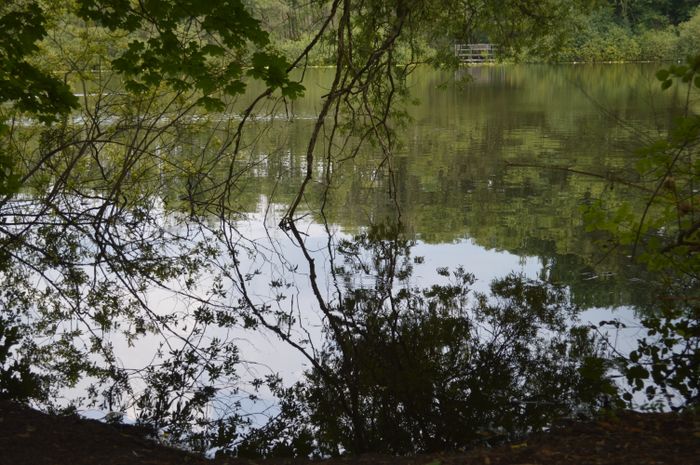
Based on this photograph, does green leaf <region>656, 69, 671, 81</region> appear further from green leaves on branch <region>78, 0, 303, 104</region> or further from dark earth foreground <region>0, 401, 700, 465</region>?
green leaves on branch <region>78, 0, 303, 104</region>

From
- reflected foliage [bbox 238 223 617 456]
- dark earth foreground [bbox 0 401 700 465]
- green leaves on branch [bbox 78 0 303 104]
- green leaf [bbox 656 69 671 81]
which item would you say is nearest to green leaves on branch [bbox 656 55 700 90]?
green leaf [bbox 656 69 671 81]

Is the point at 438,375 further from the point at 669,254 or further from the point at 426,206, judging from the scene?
the point at 426,206

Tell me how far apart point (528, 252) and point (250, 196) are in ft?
17.2

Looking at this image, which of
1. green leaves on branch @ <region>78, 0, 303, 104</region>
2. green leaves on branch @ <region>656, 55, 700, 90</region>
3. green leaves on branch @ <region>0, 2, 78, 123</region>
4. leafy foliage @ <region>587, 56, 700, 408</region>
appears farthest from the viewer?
green leaves on branch @ <region>0, 2, 78, 123</region>

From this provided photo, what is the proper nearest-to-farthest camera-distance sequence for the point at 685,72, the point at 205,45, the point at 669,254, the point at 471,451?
the point at 685,72 < the point at 471,451 < the point at 669,254 < the point at 205,45

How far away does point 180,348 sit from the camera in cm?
589

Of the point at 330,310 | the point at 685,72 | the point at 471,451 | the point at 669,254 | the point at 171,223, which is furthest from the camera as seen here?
the point at 171,223

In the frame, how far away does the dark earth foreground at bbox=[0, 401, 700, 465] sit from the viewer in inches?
137

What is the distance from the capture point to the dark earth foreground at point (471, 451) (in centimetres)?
348

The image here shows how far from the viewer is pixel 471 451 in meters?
3.87

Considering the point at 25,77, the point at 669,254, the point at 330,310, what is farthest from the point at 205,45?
the point at 669,254

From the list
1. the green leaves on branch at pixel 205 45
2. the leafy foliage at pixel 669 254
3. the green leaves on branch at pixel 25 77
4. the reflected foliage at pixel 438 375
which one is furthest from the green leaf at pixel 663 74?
the green leaves on branch at pixel 25 77

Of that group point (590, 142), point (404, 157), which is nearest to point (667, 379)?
point (404, 157)

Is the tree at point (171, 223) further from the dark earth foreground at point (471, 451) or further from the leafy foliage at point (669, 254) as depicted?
the leafy foliage at point (669, 254)
